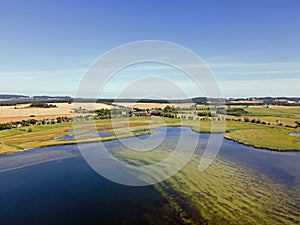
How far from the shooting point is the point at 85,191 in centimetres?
1241

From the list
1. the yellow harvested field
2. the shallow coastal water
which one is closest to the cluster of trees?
the yellow harvested field

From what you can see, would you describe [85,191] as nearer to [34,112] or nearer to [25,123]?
[25,123]

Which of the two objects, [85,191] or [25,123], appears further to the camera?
[25,123]

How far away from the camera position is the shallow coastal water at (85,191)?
9.88 m

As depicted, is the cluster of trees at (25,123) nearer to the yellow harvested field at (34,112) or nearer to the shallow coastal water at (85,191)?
the yellow harvested field at (34,112)

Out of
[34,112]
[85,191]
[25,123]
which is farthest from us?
[34,112]

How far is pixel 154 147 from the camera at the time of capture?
75.5 ft

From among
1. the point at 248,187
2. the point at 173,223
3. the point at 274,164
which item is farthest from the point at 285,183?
the point at 173,223

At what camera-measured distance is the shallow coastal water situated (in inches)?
389

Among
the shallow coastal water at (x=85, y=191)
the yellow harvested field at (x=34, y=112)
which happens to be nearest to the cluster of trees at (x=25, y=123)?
the yellow harvested field at (x=34, y=112)

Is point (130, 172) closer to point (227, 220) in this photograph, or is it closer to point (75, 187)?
point (75, 187)

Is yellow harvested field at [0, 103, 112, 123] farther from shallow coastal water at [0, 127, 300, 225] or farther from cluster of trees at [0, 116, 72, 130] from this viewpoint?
shallow coastal water at [0, 127, 300, 225]

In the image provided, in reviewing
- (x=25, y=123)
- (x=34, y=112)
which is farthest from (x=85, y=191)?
(x=34, y=112)

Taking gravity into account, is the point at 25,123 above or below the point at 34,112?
below
